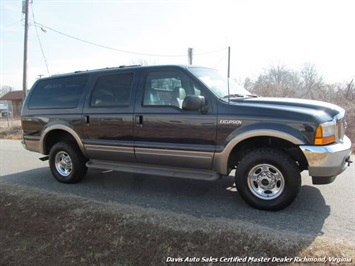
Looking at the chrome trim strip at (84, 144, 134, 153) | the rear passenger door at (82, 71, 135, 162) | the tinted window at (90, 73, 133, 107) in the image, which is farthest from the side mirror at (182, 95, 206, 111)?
the chrome trim strip at (84, 144, 134, 153)

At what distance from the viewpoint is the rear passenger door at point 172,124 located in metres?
4.29

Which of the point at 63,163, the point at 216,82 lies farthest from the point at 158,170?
the point at 63,163

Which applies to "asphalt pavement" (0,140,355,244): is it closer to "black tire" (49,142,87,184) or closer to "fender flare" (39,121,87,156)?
"black tire" (49,142,87,184)

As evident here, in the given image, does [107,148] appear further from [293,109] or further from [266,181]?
[293,109]

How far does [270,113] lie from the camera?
3.90m

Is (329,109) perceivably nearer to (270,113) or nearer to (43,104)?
(270,113)

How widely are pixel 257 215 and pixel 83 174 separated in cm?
341

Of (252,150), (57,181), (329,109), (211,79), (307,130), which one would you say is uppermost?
(211,79)

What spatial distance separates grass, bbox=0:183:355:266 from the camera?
2.97 metres

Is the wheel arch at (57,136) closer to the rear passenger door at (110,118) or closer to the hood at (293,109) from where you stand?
the rear passenger door at (110,118)

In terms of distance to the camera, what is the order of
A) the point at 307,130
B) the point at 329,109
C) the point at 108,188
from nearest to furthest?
the point at 307,130, the point at 329,109, the point at 108,188

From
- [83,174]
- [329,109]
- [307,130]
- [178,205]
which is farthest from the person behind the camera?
[83,174]

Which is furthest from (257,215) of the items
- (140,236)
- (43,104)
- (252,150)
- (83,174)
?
(43,104)

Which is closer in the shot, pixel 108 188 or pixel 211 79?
pixel 211 79
